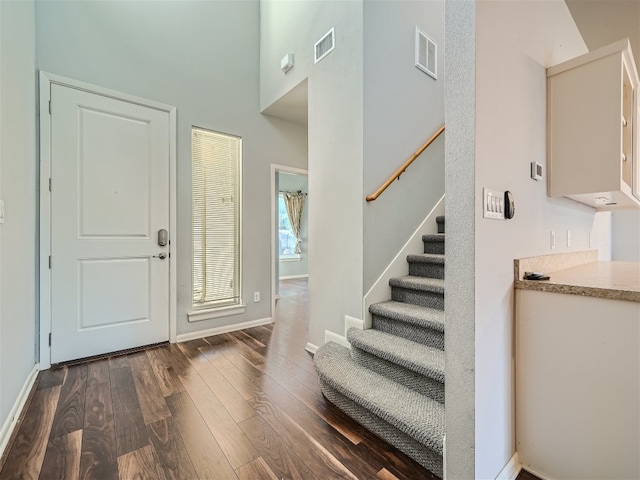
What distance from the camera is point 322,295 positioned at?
2.59 m

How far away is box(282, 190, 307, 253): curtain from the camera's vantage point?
755 cm

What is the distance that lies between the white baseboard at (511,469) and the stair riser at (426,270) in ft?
4.05

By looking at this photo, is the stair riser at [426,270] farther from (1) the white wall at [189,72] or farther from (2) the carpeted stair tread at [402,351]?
(1) the white wall at [189,72]

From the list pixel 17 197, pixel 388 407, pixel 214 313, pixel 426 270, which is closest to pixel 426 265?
pixel 426 270

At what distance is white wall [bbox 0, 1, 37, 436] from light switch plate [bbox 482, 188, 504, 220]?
2.39 m

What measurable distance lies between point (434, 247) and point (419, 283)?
0.61 m

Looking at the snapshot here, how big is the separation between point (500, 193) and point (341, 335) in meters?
1.67

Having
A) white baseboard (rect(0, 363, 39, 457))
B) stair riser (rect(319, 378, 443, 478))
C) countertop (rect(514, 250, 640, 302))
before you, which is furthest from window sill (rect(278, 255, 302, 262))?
countertop (rect(514, 250, 640, 302))

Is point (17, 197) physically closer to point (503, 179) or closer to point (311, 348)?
point (311, 348)

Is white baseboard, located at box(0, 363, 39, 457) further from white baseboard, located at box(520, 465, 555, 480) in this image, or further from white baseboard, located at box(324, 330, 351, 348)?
white baseboard, located at box(520, 465, 555, 480)

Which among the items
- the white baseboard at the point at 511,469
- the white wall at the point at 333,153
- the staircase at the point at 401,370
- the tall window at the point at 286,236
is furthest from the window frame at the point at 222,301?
the tall window at the point at 286,236

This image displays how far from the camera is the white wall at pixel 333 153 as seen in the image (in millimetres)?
2256

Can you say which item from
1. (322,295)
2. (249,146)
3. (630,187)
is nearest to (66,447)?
(322,295)

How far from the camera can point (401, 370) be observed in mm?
1707
